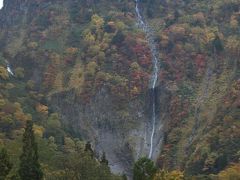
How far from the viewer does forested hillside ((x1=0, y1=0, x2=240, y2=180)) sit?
10056 cm

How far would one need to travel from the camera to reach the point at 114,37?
131250 mm

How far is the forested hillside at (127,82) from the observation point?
3959 inches

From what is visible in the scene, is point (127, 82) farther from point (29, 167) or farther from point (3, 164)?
point (3, 164)

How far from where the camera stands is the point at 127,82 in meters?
122

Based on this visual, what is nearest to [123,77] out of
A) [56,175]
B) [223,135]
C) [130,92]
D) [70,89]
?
[130,92]

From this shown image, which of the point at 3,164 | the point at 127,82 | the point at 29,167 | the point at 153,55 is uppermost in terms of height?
the point at 3,164

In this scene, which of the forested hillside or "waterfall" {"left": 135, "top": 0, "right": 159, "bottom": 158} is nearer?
the forested hillside

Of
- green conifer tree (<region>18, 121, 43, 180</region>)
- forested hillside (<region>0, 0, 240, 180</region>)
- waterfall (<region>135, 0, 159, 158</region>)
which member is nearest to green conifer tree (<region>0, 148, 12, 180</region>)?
green conifer tree (<region>18, 121, 43, 180</region>)

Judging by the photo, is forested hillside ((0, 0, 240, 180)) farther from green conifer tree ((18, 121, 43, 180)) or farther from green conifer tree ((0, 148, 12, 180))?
green conifer tree ((0, 148, 12, 180))

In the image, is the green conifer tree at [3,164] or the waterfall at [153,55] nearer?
the green conifer tree at [3,164]

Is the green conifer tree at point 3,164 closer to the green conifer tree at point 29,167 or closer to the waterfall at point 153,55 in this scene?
the green conifer tree at point 29,167

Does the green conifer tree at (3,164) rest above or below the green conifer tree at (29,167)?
above

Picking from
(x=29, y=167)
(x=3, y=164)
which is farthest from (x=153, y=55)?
(x=3, y=164)

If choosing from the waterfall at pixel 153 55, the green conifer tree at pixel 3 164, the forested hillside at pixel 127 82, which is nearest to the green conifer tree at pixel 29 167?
the green conifer tree at pixel 3 164
